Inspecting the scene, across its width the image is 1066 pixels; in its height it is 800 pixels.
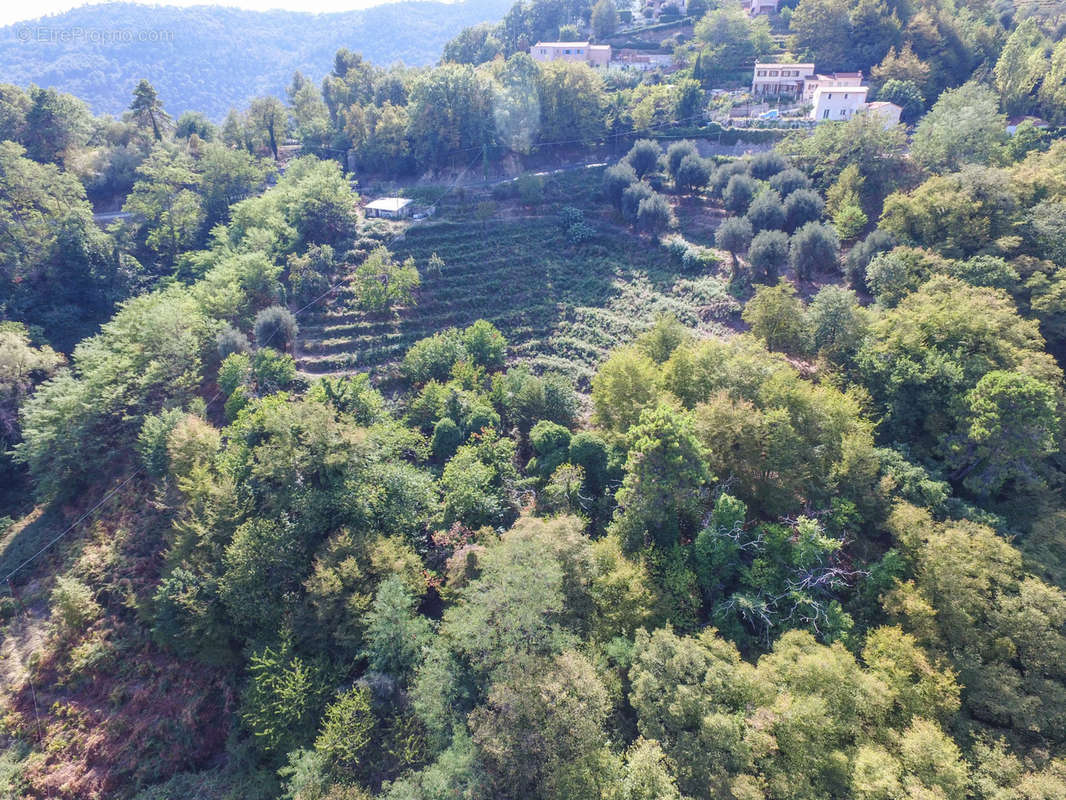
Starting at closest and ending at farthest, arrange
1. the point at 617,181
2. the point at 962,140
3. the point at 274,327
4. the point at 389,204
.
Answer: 1. the point at 274,327
2. the point at 962,140
3. the point at 617,181
4. the point at 389,204

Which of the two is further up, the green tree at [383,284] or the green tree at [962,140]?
the green tree at [962,140]

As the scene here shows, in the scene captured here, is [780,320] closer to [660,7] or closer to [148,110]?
[148,110]

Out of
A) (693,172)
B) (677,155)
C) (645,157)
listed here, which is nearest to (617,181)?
→ (645,157)

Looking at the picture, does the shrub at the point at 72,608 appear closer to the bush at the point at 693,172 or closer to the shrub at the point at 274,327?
the shrub at the point at 274,327

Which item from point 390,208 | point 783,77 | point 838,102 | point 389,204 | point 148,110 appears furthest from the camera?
point 148,110

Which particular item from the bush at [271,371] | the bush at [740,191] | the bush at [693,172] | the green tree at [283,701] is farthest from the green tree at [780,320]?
the bush at [271,371]
